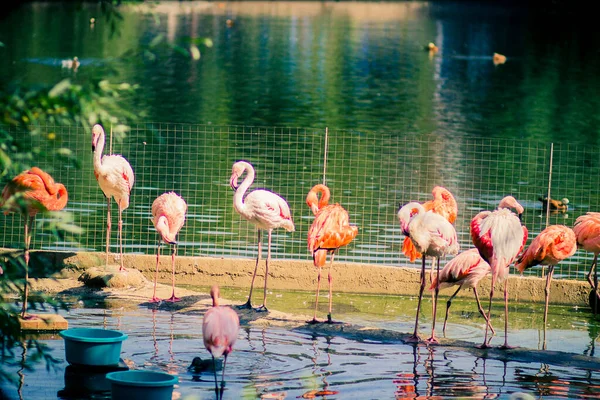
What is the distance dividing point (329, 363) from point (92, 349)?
7.12ft

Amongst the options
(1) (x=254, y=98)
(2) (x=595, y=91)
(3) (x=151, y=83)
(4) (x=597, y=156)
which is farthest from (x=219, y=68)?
(4) (x=597, y=156)

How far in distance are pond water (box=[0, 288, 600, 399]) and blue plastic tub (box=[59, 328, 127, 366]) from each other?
125 millimetres

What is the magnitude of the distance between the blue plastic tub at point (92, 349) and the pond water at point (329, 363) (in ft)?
0.41

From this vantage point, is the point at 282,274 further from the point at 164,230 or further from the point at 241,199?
the point at 164,230

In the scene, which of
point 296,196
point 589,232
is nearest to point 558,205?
point 296,196

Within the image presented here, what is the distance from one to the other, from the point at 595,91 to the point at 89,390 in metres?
34.6

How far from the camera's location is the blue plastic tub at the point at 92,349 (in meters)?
8.40

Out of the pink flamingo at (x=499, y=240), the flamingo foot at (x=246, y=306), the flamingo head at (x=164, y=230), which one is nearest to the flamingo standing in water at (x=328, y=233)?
the flamingo foot at (x=246, y=306)

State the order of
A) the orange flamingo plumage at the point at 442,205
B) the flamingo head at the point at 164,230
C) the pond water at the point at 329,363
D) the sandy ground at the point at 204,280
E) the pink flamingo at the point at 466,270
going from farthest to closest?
the orange flamingo plumage at the point at 442,205 → the sandy ground at the point at 204,280 → the flamingo head at the point at 164,230 → the pink flamingo at the point at 466,270 → the pond water at the point at 329,363

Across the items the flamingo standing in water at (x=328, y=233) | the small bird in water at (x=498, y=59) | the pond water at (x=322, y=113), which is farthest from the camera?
the small bird in water at (x=498, y=59)

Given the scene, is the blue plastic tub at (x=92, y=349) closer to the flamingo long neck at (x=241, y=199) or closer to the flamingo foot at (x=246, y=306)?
the flamingo foot at (x=246, y=306)

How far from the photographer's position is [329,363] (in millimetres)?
9227

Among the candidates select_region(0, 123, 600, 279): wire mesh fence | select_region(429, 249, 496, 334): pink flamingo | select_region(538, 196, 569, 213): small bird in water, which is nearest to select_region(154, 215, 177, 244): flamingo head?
select_region(0, 123, 600, 279): wire mesh fence

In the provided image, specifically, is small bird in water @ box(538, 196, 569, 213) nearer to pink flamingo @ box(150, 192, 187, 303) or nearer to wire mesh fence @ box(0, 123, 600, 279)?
wire mesh fence @ box(0, 123, 600, 279)
